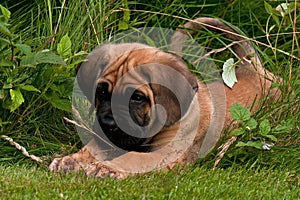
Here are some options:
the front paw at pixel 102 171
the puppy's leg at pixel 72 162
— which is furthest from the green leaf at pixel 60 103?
the front paw at pixel 102 171

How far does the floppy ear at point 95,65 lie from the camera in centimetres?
497

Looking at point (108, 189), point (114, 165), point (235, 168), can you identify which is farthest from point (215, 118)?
point (108, 189)

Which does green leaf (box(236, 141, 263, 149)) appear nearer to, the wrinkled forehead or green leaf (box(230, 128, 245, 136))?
green leaf (box(230, 128, 245, 136))

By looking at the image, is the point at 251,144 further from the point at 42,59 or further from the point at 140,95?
the point at 42,59

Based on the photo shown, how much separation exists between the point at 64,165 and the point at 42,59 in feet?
2.66

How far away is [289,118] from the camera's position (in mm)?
5566

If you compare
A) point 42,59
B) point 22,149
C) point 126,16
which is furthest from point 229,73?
point 22,149

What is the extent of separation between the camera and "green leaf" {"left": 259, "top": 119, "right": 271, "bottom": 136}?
512 centimetres

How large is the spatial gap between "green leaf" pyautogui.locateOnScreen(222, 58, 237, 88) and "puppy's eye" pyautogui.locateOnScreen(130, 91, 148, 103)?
4.03 ft

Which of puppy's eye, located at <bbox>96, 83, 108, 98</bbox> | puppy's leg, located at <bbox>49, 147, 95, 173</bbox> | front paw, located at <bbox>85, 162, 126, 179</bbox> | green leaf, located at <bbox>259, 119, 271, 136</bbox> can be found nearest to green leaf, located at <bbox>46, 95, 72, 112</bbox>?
puppy's leg, located at <bbox>49, 147, 95, 173</bbox>

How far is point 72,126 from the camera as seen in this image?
5.60 meters

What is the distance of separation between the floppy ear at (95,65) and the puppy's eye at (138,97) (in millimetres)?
346

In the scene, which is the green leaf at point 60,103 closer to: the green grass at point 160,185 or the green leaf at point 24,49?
the green leaf at point 24,49

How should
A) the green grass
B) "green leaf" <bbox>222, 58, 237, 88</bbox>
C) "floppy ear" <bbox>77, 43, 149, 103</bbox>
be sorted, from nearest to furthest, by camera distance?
the green grass → "floppy ear" <bbox>77, 43, 149, 103</bbox> → "green leaf" <bbox>222, 58, 237, 88</bbox>
